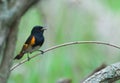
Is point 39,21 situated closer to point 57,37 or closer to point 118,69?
point 57,37

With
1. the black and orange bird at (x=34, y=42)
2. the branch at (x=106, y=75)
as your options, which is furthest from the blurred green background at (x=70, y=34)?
the branch at (x=106, y=75)

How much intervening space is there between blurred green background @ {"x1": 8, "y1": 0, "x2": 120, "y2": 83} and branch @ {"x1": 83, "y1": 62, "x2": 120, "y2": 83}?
1.32 m

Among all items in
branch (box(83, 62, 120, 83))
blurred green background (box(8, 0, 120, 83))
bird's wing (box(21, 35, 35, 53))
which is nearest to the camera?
branch (box(83, 62, 120, 83))

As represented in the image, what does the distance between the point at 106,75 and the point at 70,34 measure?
1726 mm

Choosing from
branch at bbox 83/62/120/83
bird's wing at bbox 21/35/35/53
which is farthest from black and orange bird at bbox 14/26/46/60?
branch at bbox 83/62/120/83

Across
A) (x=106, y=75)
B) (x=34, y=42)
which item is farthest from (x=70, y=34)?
(x=106, y=75)

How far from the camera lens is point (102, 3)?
3879mm

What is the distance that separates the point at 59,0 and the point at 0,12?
75.5 inches

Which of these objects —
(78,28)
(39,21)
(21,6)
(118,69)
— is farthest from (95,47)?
(21,6)

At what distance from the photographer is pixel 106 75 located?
212 cm

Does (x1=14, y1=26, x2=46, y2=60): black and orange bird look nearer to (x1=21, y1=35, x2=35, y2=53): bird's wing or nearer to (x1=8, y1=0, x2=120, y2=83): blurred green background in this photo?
(x1=21, y1=35, x2=35, y2=53): bird's wing

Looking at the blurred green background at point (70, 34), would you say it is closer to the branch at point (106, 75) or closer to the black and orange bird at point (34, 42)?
the black and orange bird at point (34, 42)

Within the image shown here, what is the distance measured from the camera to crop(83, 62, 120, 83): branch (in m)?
2.09

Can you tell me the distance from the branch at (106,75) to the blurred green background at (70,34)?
132 centimetres
